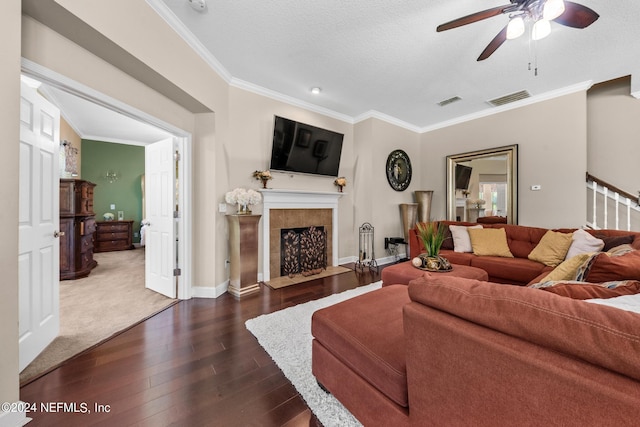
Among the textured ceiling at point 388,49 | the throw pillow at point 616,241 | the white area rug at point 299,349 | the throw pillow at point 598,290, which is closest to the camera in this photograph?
the throw pillow at point 598,290

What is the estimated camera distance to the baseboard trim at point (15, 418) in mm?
1201

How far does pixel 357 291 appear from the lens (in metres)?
3.20

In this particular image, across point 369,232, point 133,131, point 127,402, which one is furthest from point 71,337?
point 133,131

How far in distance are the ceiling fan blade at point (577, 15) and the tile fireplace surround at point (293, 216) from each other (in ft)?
10.4

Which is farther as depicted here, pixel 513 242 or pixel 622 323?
pixel 513 242

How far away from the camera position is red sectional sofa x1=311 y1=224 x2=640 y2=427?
578 mm

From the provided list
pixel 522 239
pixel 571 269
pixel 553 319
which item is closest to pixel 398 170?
pixel 522 239

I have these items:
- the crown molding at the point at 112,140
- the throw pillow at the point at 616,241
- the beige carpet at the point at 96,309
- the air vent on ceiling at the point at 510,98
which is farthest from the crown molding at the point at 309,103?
the crown molding at the point at 112,140

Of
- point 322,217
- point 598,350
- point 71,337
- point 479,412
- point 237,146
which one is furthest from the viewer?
point 322,217

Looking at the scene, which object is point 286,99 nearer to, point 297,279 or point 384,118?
point 384,118

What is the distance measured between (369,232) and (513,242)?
86.0 inches

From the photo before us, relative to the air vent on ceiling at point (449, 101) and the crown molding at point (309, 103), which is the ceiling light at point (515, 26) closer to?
the air vent on ceiling at point (449, 101)

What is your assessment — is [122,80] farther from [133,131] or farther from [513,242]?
[513,242]

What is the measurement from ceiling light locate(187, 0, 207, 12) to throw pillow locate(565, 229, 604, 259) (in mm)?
4375
